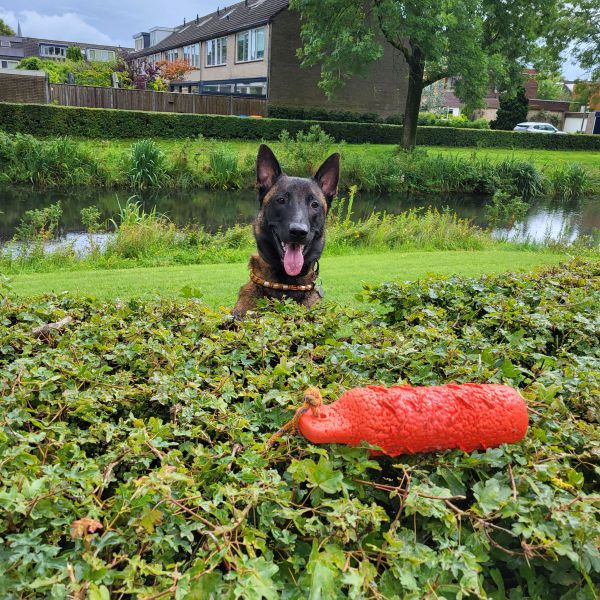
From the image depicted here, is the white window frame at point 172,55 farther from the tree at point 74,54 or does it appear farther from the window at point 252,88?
the window at point 252,88

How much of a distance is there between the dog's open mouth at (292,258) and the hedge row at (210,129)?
2496 centimetres

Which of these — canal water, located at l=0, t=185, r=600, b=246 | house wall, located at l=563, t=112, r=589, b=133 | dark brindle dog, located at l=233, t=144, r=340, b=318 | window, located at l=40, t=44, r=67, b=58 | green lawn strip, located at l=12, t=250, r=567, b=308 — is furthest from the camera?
window, located at l=40, t=44, r=67, b=58

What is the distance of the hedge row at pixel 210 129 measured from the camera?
997 inches

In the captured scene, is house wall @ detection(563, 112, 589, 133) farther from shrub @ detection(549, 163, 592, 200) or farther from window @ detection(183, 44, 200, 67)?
shrub @ detection(549, 163, 592, 200)

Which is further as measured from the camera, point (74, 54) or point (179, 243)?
point (74, 54)

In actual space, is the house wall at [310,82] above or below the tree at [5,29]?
below

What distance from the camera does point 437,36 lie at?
78.7 feet

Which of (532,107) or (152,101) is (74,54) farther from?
(532,107)

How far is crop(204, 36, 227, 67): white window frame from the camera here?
4816 cm

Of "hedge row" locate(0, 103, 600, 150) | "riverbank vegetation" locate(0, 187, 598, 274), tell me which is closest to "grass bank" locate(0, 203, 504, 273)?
"riverbank vegetation" locate(0, 187, 598, 274)

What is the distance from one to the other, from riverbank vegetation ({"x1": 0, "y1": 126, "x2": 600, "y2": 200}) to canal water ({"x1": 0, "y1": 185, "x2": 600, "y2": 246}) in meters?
0.68

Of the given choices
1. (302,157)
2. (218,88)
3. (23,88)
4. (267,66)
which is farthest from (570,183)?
(218,88)

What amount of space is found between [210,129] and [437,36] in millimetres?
13310

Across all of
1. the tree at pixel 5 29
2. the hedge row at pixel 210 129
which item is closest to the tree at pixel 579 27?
the hedge row at pixel 210 129
